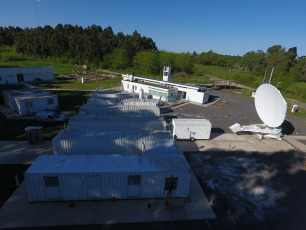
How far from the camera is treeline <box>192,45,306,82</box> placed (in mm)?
97625

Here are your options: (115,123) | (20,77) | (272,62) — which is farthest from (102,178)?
(272,62)

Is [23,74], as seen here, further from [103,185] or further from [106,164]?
[103,185]

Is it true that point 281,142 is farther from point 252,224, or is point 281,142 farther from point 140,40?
point 140,40

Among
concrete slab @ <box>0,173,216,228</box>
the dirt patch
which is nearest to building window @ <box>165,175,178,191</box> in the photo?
concrete slab @ <box>0,173,216,228</box>

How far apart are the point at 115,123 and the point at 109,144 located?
556cm

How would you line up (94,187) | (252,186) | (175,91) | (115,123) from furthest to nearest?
(175,91)
(115,123)
(252,186)
(94,187)

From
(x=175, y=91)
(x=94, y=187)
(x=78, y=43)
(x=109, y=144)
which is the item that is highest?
(x=78, y=43)

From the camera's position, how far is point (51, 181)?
1164 cm

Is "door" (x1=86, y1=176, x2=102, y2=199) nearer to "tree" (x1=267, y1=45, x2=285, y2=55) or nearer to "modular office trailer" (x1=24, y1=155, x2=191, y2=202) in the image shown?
"modular office trailer" (x1=24, y1=155, x2=191, y2=202)

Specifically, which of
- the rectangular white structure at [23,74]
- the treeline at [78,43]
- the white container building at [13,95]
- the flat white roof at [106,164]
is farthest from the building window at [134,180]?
the treeline at [78,43]

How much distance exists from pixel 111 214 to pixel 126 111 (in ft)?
52.7

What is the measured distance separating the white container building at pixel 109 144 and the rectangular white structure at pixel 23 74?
49.6 metres

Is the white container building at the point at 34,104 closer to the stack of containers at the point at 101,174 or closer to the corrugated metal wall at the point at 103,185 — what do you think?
the stack of containers at the point at 101,174

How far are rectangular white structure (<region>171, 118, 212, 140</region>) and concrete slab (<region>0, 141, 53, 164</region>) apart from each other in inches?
563
